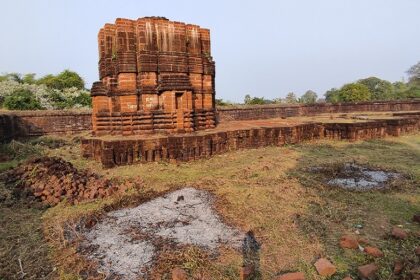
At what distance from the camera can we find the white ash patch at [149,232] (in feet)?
10.5

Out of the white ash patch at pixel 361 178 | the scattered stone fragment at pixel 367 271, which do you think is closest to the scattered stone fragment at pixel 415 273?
the scattered stone fragment at pixel 367 271

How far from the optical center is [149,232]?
3.82 meters

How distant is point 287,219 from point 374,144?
7634 millimetres

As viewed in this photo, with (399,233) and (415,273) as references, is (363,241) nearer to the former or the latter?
(399,233)

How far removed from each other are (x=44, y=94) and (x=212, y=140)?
15851mm

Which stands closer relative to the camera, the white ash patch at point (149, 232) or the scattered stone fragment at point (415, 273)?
the scattered stone fragment at point (415, 273)

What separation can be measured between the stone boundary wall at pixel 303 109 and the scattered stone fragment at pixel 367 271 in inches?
579

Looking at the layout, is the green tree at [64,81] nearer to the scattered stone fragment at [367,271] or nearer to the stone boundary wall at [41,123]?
the stone boundary wall at [41,123]

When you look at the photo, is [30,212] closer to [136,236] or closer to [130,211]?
[130,211]

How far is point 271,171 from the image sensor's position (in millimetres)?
6551

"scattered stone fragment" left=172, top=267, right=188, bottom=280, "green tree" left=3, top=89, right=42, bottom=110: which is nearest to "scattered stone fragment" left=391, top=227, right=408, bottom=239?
"scattered stone fragment" left=172, top=267, right=188, bottom=280

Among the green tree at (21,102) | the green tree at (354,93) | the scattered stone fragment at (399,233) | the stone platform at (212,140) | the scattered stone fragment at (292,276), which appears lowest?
the scattered stone fragment at (292,276)

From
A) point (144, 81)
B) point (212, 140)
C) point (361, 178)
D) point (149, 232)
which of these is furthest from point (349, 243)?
point (144, 81)

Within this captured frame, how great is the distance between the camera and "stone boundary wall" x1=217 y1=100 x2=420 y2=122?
60.2 feet
